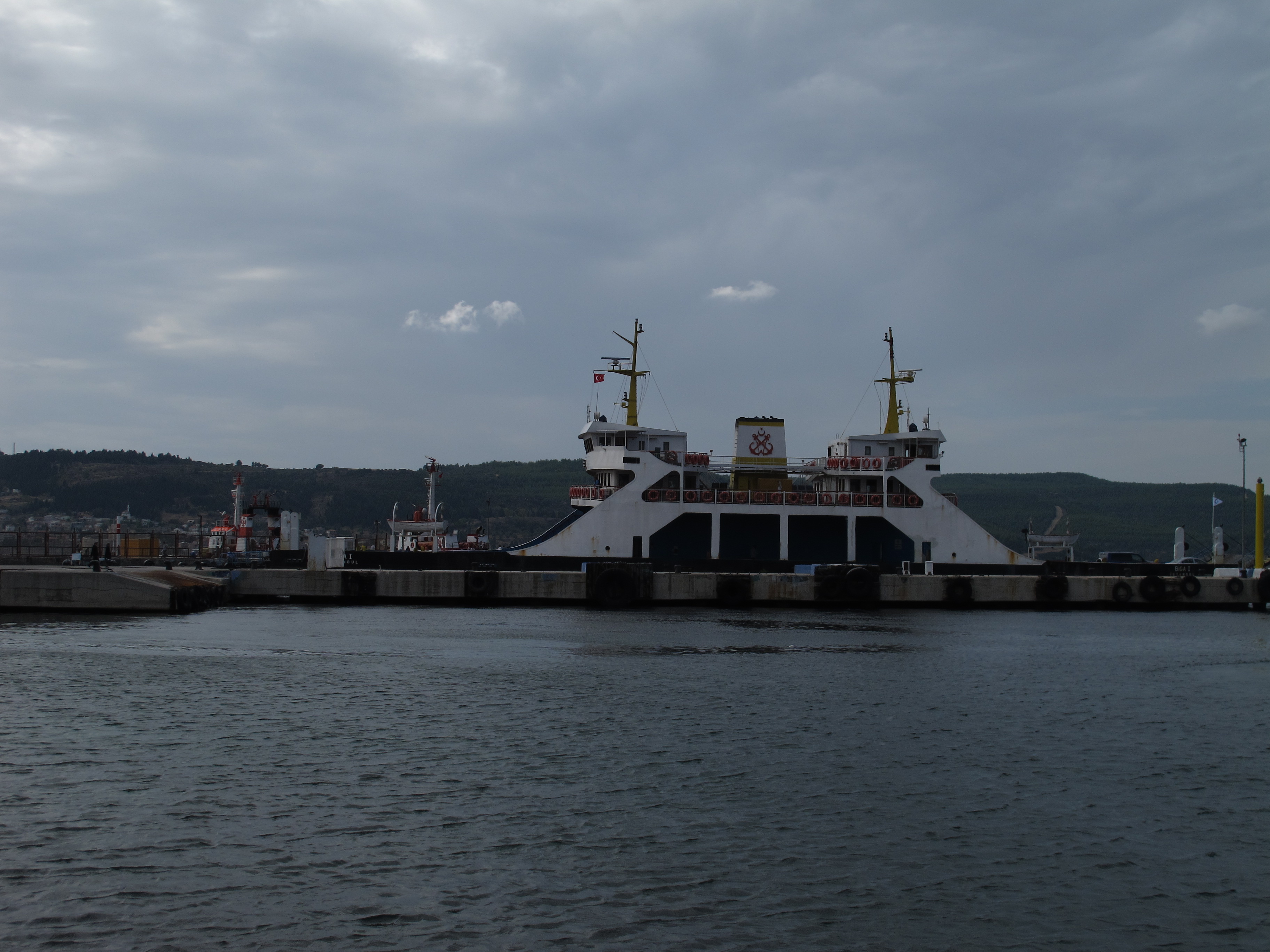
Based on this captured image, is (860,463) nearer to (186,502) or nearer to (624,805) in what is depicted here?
(624,805)

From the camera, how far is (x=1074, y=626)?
37125mm

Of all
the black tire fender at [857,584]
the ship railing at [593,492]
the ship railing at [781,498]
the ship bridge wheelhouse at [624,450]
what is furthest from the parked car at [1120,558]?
the ship railing at [593,492]

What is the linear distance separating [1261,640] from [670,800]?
2882 cm

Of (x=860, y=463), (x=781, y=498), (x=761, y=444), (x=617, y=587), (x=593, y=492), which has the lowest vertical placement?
(x=617, y=587)

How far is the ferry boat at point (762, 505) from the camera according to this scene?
4553cm

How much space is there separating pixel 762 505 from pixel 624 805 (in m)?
34.7

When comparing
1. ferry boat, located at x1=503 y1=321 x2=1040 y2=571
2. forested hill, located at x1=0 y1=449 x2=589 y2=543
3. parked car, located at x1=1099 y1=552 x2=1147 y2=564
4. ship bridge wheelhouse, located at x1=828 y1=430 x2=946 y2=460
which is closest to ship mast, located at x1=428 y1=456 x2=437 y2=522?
ferry boat, located at x1=503 y1=321 x2=1040 y2=571

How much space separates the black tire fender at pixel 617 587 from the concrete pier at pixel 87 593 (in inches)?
636

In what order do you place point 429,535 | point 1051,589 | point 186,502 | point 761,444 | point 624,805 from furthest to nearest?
1. point 186,502
2. point 429,535
3. point 761,444
4. point 1051,589
5. point 624,805

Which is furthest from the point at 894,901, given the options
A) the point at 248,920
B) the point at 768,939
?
the point at 248,920

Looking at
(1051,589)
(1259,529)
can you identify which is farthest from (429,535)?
(1259,529)

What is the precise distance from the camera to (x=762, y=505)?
46.6 m

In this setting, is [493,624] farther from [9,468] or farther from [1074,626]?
[9,468]

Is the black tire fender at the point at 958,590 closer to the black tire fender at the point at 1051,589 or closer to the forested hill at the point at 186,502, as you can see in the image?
the black tire fender at the point at 1051,589
